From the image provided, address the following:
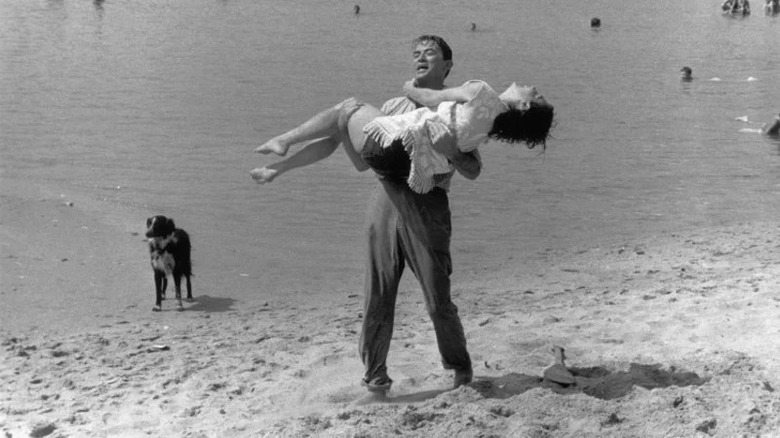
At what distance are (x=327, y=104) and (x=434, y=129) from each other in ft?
49.5

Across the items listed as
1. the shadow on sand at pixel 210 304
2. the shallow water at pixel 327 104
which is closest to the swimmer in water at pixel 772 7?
the shallow water at pixel 327 104

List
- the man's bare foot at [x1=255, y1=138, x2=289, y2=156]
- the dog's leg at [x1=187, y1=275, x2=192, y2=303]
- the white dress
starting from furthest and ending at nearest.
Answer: the dog's leg at [x1=187, y1=275, x2=192, y2=303] → the man's bare foot at [x1=255, y1=138, x2=289, y2=156] → the white dress

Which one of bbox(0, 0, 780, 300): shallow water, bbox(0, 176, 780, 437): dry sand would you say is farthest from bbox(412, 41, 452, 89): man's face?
bbox(0, 0, 780, 300): shallow water

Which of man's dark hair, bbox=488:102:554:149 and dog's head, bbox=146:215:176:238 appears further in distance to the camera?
dog's head, bbox=146:215:176:238

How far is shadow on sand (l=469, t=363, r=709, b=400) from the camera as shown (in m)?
5.89

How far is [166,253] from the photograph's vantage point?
29.3 ft

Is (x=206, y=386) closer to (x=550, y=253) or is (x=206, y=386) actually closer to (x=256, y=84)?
(x=550, y=253)

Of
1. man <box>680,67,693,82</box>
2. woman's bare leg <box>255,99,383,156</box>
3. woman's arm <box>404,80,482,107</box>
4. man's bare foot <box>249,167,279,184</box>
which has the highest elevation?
man <box>680,67,693,82</box>

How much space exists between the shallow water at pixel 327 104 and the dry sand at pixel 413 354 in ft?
4.30

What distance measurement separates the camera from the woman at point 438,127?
5.11 m

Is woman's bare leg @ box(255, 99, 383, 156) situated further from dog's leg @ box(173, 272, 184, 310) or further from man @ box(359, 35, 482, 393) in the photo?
dog's leg @ box(173, 272, 184, 310)

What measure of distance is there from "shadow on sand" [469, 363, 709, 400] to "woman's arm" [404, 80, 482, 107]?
1710 millimetres

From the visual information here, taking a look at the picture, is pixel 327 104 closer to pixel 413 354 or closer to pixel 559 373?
pixel 413 354

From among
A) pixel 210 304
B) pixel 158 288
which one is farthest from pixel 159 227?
pixel 210 304
